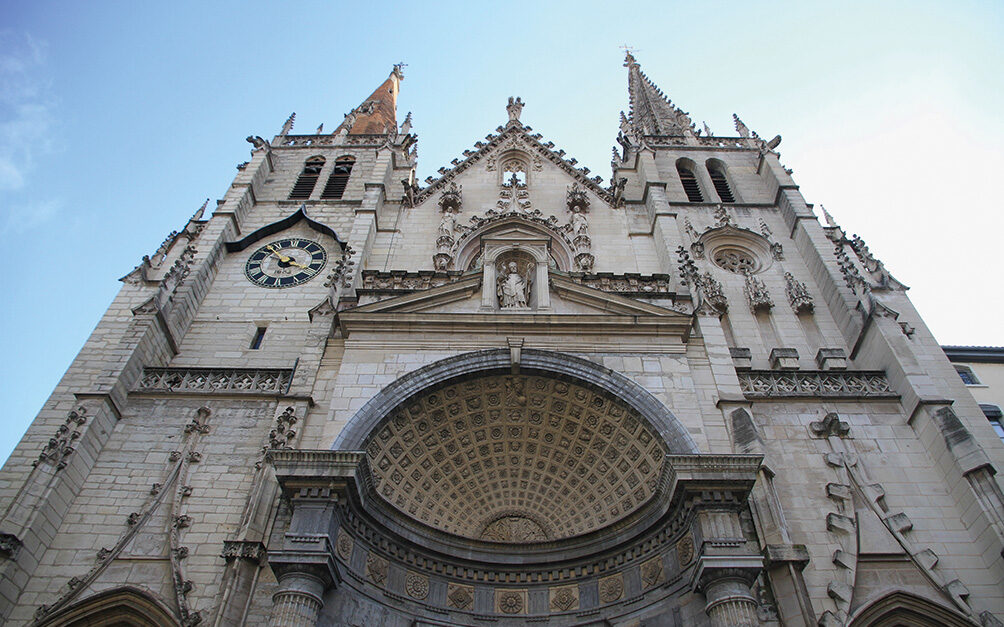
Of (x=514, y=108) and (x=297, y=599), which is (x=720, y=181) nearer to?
(x=514, y=108)

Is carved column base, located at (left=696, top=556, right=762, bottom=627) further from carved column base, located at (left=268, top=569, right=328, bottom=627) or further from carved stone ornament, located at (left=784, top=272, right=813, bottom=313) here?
carved stone ornament, located at (left=784, top=272, right=813, bottom=313)

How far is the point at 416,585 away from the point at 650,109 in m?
29.0

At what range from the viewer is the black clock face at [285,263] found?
18.8 meters

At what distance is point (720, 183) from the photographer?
79.7ft

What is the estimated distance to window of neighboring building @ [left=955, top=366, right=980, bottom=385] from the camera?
1790 cm

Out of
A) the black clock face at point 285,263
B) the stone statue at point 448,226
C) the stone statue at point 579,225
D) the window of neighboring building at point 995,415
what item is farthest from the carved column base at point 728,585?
the black clock face at point 285,263

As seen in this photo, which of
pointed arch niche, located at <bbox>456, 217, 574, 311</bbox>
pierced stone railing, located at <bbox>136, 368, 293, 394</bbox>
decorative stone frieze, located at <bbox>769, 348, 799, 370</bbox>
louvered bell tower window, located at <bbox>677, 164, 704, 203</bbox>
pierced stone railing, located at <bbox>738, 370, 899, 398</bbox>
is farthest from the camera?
louvered bell tower window, located at <bbox>677, 164, 704, 203</bbox>

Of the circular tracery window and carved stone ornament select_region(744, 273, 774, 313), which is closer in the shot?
carved stone ornament select_region(744, 273, 774, 313)

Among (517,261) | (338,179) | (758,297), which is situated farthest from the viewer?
(338,179)

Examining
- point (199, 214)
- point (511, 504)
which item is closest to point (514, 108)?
point (199, 214)

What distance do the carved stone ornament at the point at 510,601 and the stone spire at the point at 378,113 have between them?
19.2 m

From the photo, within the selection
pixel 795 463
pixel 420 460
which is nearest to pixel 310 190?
pixel 420 460

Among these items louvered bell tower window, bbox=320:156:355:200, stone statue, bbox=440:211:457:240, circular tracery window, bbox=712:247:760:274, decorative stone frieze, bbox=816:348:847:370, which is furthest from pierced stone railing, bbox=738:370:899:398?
louvered bell tower window, bbox=320:156:355:200

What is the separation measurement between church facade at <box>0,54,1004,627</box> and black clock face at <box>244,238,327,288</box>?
162 millimetres
